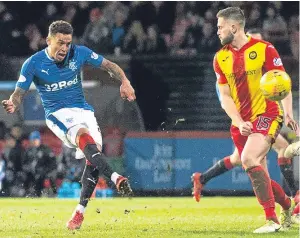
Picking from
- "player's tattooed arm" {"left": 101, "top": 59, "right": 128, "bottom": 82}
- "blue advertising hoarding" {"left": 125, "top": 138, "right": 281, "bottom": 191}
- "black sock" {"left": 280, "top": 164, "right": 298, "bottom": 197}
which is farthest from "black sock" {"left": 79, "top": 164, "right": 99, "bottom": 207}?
"blue advertising hoarding" {"left": 125, "top": 138, "right": 281, "bottom": 191}

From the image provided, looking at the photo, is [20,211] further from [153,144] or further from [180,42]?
[180,42]

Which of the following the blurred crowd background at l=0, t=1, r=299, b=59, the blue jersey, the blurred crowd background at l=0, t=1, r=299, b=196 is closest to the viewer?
the blue jersey

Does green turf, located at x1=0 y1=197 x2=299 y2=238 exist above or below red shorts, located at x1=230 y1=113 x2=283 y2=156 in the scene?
below

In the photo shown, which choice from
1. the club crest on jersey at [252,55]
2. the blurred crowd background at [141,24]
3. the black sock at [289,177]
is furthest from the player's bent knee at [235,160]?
the blurred crowd background at [141,24]

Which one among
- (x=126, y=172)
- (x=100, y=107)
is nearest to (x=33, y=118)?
(x=100, y=107)

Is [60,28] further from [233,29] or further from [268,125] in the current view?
[268,125]

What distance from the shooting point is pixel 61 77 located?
10.7 metres

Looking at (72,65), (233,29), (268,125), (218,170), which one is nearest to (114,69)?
(72,65)

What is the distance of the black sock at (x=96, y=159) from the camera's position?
1008 cm

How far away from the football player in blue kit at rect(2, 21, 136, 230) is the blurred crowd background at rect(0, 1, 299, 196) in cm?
927

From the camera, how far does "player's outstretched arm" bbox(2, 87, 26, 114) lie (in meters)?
9.98

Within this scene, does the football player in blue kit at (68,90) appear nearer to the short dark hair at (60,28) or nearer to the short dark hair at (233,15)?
the short dark hair at (60,28)

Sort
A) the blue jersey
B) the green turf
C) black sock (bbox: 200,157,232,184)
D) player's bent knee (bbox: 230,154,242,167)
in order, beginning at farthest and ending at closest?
black sock (bbox: 200,157,232,184) < player's bent knee (bbox: 230,154,242,167) < the blue jersey < the green turf

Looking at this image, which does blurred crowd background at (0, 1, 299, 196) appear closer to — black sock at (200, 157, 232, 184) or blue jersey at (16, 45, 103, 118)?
black sock at (200, 157, 232, 184)
